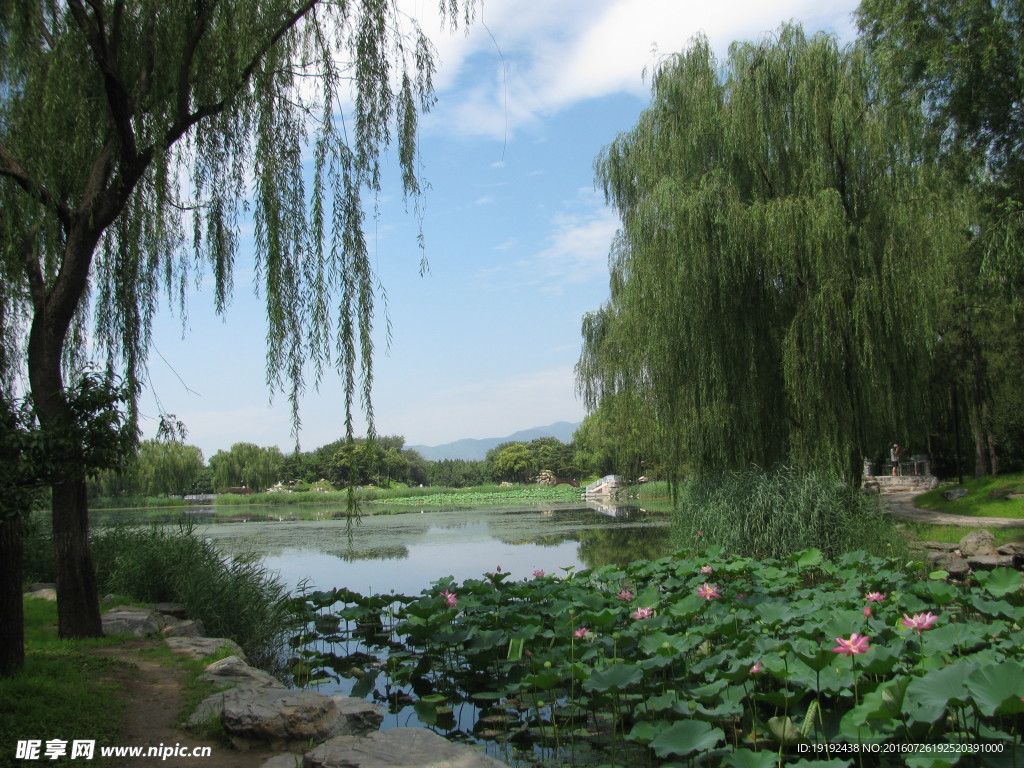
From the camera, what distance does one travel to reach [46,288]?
180 inches

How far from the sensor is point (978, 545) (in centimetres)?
828

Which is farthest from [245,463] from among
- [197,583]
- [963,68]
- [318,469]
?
Answer: [963,68]

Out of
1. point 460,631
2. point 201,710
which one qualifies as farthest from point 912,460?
point 201,710

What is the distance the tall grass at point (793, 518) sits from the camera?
7.74m

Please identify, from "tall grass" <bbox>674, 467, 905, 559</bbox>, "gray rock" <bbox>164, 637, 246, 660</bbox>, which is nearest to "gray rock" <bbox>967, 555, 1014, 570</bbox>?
"tall grass" <bbox>674, 467, 905, 559</bbox>

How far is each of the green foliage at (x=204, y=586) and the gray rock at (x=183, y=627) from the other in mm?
347

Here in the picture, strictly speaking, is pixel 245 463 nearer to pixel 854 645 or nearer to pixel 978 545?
pixel 978 545

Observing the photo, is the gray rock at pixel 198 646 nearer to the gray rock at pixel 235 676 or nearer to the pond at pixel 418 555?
the gray rock at pixel 235 676

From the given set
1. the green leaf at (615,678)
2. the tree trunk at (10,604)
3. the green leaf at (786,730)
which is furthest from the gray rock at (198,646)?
the green leaf at (786,730)

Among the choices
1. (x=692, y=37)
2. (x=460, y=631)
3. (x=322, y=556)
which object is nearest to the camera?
(x=460, y=631)

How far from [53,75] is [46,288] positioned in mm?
1321

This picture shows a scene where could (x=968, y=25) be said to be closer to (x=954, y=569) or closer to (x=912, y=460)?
(x=954, y=569)

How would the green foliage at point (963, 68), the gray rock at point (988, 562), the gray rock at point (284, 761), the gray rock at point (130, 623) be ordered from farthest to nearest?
the gray rock at point (988, 562), the green foliage at point (963, 68), the gray rock at point (130, 623), the gray rock at point (284, 761)

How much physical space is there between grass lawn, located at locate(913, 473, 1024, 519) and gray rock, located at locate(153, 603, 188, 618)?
12.1 m
